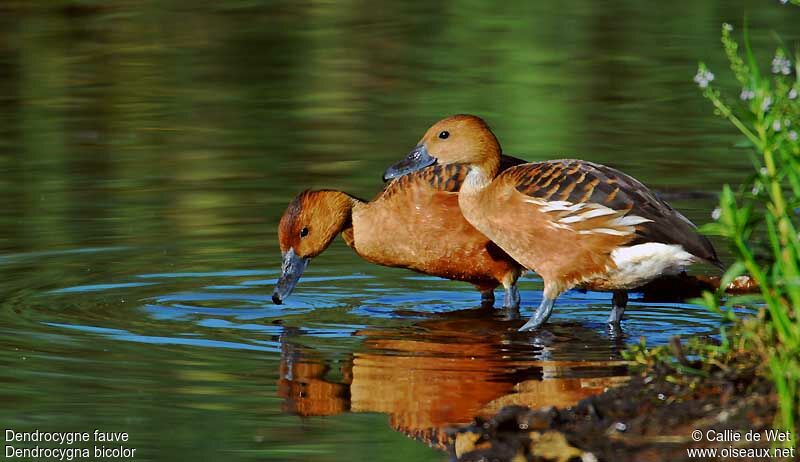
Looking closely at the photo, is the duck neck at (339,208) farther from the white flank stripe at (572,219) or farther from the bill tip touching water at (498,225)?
the white flank stripe at (572,219)

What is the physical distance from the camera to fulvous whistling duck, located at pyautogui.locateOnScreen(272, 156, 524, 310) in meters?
8.70

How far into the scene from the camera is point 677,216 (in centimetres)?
765

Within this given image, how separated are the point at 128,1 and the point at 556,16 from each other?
5.76 m

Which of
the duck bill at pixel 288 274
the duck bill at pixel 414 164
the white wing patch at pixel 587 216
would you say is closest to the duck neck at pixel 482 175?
the duck bill at pixel 414 164

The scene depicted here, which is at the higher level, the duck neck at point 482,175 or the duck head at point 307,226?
the duck neck at point 482,175

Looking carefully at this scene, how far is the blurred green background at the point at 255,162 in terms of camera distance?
670 centimetres

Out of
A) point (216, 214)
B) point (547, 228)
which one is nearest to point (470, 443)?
point (547, 228)

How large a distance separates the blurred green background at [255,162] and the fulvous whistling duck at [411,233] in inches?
10.4

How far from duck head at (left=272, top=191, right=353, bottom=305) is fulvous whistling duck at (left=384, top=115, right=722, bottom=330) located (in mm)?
885

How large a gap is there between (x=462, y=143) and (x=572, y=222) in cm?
94

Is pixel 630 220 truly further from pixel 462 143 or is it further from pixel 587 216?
pixel 462 143

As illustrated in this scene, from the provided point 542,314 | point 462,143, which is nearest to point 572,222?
point 542,314

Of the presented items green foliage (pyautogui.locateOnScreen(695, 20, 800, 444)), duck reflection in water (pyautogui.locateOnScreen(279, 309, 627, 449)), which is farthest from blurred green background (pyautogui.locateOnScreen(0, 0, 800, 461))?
green foliage (pyautogui.locateOnScreen(695, 20, 800, 444))

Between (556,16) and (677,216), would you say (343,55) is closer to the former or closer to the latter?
(556,16)
